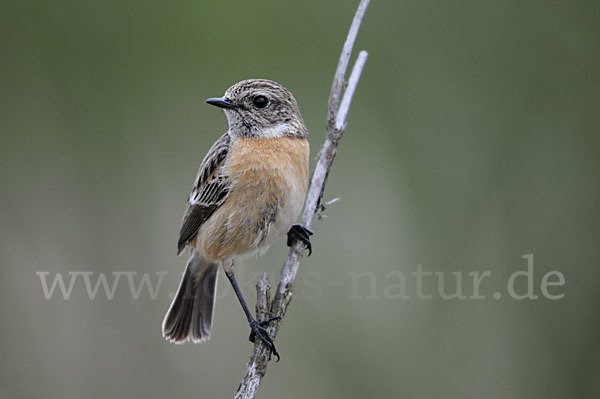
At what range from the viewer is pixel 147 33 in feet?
16.0

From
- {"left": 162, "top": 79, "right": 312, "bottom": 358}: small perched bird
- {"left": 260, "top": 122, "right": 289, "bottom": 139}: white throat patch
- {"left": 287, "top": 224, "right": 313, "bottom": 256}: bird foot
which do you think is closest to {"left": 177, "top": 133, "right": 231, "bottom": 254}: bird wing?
{"left": 162, "top": 79, "right": 312, "bottom": 358}: small perched bird

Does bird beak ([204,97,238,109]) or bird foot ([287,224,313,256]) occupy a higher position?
bird beak ([204,97,238,109])

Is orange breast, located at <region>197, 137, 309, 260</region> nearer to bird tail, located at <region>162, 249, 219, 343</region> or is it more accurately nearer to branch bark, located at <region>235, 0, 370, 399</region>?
branch bark, located at <region>235, 0, 370, 399</region>

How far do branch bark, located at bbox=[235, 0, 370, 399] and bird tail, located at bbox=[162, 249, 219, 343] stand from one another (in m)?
0.93

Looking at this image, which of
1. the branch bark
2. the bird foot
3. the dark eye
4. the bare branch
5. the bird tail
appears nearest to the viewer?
the branch bark

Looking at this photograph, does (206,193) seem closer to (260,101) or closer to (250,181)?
(250,181)

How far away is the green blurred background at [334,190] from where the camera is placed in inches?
190

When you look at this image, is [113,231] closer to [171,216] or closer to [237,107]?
[171,216]

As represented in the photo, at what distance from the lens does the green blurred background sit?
4.84 meters

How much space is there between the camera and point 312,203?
4.00m

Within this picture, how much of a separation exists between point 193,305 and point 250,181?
1.18 meters

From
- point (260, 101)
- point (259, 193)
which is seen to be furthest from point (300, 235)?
point (260, 101)

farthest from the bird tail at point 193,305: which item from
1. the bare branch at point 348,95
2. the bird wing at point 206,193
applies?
the bare branch at point 348,95

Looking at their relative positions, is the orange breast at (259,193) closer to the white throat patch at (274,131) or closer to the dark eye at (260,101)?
the white throat patch at (274,131)
